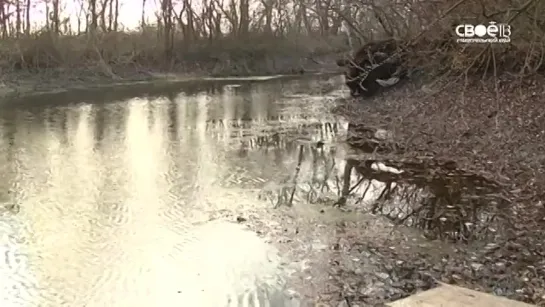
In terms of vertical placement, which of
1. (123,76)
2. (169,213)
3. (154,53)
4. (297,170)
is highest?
(154,53)

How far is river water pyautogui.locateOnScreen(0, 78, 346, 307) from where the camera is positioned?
6.25m

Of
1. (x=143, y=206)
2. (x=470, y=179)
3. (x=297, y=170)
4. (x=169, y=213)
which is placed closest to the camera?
(x=169, y=213)

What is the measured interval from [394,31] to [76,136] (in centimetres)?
1221

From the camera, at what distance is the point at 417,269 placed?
21.6 feet

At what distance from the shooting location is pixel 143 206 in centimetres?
945

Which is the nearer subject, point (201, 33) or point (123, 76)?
point (123, 76)

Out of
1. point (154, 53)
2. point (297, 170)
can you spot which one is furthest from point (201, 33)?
point (297, 170)

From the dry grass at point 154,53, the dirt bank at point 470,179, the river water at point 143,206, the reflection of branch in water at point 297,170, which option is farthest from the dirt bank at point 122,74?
the dirt bank at point 470,179

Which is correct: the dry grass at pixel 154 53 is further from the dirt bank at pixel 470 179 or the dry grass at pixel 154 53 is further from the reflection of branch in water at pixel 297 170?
the reflection of branch in water at pixel 297 170

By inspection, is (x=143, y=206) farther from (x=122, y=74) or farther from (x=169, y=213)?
(x=122, y=74)

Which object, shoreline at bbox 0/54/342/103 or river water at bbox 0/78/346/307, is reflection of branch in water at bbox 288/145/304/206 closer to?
river water at bbox 0/78/346/307

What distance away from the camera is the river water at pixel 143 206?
20.5 feet

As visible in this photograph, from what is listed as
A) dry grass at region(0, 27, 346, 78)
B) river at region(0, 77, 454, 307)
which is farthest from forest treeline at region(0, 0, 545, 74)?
river at region(0, 77, 454, 307)

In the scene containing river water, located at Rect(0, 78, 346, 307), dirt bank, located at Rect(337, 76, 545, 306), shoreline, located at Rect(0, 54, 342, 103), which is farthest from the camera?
shoreline, located at Rect(0, 54, 342, 103)
